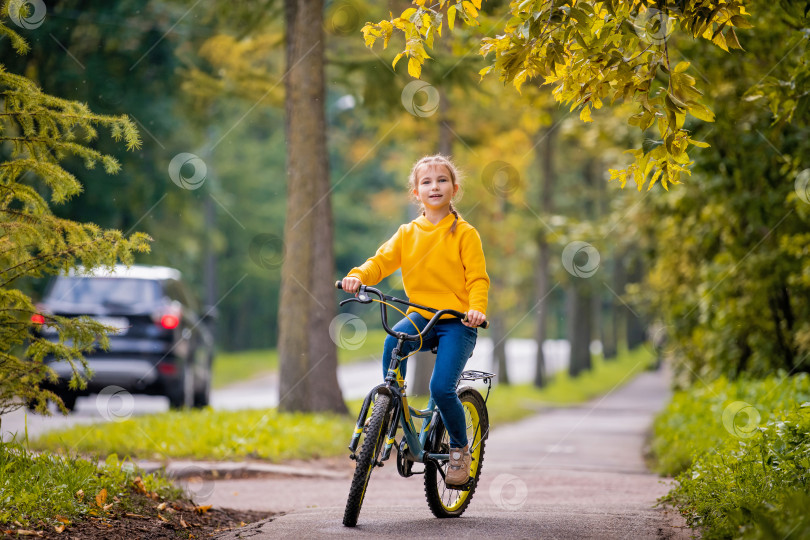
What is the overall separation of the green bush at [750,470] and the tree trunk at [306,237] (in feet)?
14.4

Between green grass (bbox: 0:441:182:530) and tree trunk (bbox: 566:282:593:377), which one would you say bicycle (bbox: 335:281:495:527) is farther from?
tree trunk (bbox: 566:282:593:377)

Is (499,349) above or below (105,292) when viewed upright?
below

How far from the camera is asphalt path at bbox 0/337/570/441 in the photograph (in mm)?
11523

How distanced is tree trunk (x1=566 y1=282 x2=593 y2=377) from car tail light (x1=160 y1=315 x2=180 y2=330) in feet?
65.3

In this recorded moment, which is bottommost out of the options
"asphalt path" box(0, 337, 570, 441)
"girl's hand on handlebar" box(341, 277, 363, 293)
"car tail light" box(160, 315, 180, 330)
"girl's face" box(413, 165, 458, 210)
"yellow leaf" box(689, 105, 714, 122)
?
"asphalt path" box(0, 337, 570, 441)

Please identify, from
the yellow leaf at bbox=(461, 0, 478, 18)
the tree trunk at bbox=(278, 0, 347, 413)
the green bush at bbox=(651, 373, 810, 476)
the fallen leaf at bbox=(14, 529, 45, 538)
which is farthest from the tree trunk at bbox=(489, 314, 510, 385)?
the fallen leaf at bbox=(14, 529, 45, 538)

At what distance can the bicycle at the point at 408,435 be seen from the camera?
480cm

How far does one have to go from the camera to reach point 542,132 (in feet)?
76.3

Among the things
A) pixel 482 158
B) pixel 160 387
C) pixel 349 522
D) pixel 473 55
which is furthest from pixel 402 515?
pixel 482 158

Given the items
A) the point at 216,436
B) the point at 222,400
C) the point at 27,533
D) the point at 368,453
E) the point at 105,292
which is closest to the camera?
the point at 27,533

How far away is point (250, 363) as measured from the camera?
35.4 metres

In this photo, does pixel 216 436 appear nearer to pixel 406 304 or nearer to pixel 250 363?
pixel 406 304

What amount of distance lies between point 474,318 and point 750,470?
1.90 m

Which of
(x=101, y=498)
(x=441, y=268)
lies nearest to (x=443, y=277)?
(x=441, y=268)
